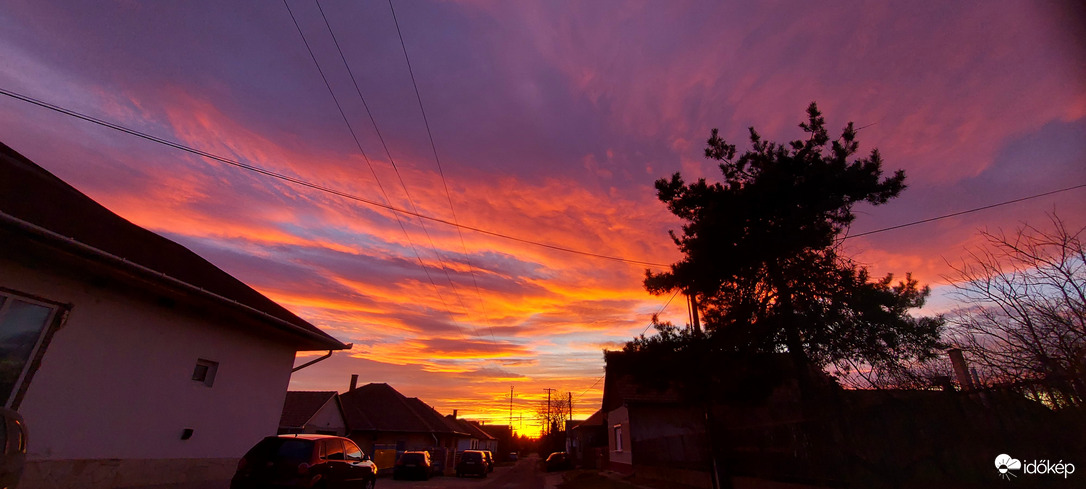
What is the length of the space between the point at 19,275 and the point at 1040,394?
13593 mm

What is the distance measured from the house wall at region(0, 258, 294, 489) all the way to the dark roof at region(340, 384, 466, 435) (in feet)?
81.8

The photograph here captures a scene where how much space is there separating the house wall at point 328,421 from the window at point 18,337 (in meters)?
23.9

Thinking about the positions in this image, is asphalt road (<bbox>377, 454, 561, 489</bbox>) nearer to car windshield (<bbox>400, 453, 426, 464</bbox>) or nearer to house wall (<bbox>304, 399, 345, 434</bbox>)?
car windshield (<bbox>400, 453, 426, 464</bbox>)

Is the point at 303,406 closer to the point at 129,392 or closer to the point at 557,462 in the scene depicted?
the point at 557,462

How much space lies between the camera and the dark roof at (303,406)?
Result: 93.4ft

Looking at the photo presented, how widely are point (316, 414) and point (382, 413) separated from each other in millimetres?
8480

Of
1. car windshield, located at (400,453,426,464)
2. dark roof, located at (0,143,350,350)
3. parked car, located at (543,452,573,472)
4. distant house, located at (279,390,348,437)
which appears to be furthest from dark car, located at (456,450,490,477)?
dark roof, located at (0,143,350,350)

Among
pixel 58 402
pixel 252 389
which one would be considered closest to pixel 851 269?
pixel 252 389

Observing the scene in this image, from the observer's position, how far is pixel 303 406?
100ft

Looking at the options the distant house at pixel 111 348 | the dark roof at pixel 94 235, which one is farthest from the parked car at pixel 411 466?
the dark roof at pixel 94 235

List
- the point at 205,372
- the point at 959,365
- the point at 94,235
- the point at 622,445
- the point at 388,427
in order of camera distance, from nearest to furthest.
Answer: the point at 94,235 → the point at 959,365 → the point at 205,372 → the point at 622,445 → the point at 388,427

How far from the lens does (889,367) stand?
9031mm

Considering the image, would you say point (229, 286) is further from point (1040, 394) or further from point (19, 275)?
point (1040, 394)

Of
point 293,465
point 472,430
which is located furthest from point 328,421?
point 472,430
